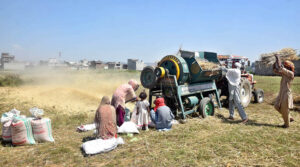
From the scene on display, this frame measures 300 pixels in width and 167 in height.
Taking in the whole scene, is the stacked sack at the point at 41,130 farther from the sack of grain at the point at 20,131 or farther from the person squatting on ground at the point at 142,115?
the person squatting on ground at the point at 142,115

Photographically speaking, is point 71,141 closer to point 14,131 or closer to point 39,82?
point 14,131

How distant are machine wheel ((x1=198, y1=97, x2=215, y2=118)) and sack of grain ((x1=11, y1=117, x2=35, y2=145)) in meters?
5.11

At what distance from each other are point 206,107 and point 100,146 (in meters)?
4.43

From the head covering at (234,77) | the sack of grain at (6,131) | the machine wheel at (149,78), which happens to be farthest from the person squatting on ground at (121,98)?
the head covering at (234,77)

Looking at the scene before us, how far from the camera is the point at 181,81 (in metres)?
7.31

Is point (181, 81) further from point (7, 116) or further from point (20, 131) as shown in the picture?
point (7, 116)

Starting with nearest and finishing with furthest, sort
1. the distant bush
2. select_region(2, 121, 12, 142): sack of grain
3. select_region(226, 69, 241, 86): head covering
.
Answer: select_region(2, 121, 12, 142): sack of grain
select_region(226, 69, 241, 86): head covering
the distant bush

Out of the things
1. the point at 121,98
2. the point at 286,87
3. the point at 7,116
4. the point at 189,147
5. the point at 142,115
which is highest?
the point at 286,87

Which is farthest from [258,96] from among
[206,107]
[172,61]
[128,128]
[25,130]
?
[25,130]

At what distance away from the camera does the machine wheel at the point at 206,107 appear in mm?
7365

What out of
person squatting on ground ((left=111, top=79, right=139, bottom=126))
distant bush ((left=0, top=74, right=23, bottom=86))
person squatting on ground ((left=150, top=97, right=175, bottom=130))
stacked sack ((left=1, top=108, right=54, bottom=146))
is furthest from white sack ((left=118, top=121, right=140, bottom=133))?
distant bush ((left=0, top=74, right=23, bottom=86))

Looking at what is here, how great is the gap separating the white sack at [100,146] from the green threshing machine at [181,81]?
116 inches

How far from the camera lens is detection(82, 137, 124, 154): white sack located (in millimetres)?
4527

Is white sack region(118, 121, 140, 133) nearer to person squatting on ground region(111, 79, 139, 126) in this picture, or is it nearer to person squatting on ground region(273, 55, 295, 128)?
person squatting on ground region(111, 79, 139, 126)
